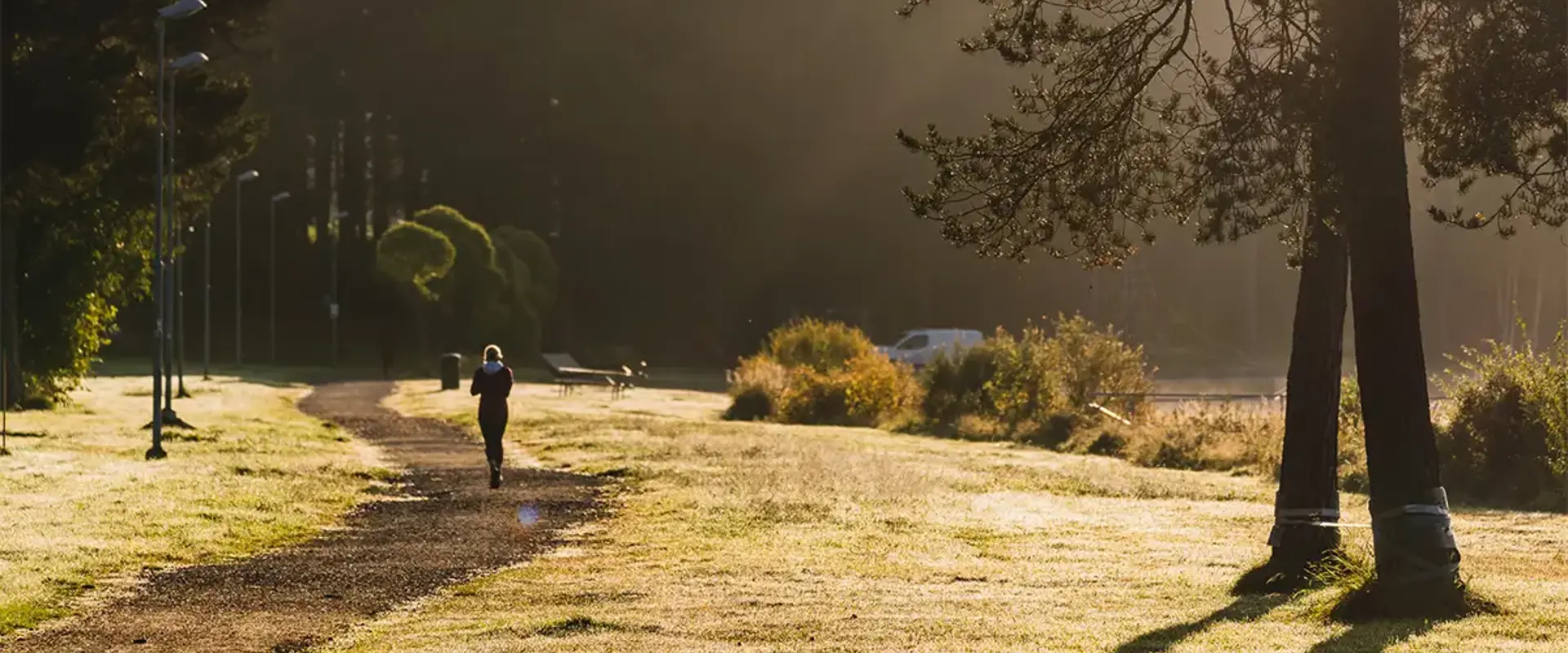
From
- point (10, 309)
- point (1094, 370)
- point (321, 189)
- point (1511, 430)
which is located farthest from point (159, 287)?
point (321, 189)

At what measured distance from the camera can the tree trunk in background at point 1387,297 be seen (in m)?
13.1

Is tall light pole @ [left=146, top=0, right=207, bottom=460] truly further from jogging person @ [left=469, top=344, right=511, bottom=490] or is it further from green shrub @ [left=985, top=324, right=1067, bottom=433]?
green shrub @ [left=985, top=324, right=1067, bottom=433]

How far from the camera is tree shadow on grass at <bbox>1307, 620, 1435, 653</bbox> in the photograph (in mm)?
11539

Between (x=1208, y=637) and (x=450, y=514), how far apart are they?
1250 centimetres

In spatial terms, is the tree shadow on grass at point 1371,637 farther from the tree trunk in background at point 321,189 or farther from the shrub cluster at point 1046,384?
the tree trunk in background at point 321,189

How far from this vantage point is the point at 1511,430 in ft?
86.0

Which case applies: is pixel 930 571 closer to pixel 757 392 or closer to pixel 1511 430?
pixel 1511 430

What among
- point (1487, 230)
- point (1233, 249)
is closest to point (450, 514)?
point (1487, 230)

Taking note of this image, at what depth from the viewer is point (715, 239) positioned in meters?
96.7

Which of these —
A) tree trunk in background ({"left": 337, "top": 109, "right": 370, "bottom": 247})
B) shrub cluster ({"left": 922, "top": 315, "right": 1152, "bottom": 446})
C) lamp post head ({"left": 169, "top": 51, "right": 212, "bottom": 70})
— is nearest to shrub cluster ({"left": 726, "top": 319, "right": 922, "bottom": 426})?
shrub cluster ({"left": 922, "top": 315, "right": 1152, "bottom": 446})

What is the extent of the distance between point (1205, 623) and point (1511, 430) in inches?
581

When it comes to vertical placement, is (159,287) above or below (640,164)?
below

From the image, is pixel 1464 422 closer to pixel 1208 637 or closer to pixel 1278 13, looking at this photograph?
pixel 1278 13

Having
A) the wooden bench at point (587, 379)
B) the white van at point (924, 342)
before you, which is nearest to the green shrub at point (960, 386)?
the wooden bench at point (587, 379)
